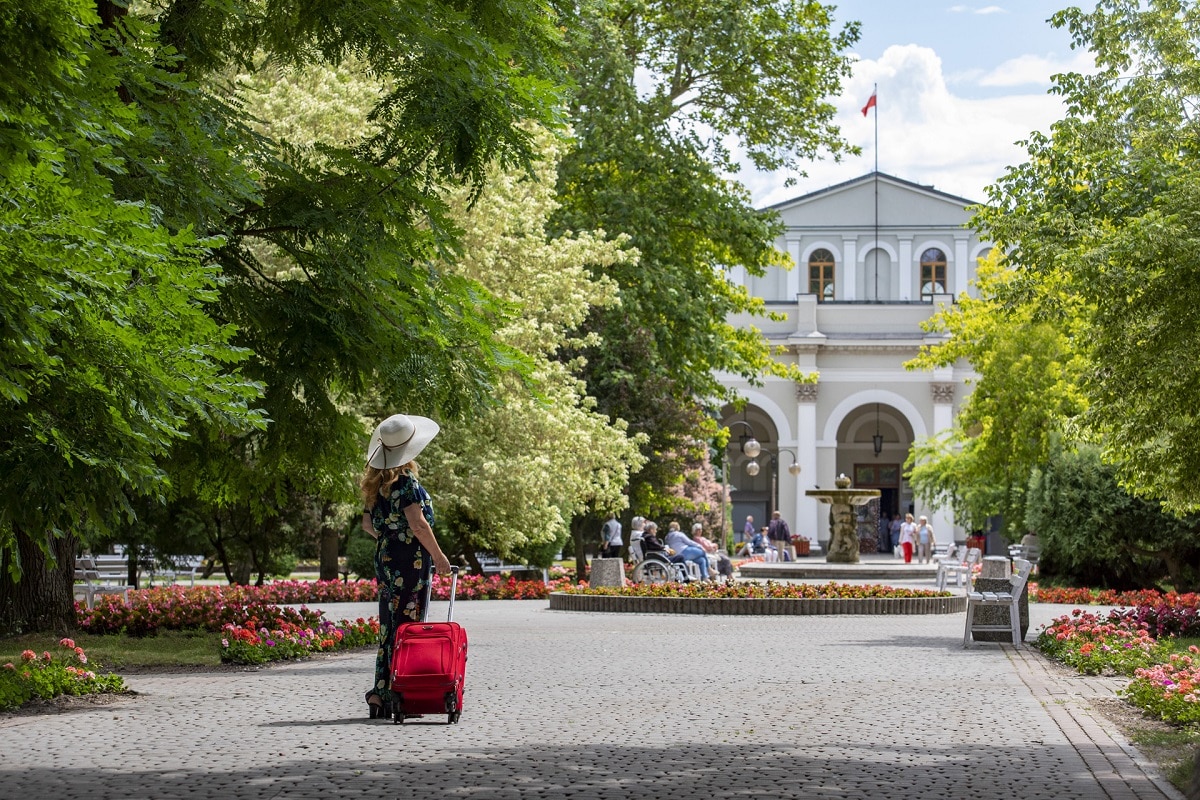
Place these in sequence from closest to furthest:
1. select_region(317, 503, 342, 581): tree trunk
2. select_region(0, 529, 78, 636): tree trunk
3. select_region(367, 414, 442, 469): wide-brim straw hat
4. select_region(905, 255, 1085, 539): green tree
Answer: select_region(367, 414, 442, 469): wide-brim straw hat < select_region(0, 529, 78, 636): tree trunk < select_region(317, 503, 342, 581): tree trunk < select_region(905, 255, 1085, 539): green tree

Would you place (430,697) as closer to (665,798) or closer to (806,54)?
(665,798)

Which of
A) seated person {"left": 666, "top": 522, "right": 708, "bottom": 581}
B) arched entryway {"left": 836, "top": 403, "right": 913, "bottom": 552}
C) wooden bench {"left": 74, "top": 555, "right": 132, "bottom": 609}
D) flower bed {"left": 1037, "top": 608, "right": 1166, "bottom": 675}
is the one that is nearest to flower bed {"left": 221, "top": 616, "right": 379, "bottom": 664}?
wooden bench {"left": 74, "top": 555, "right": 132, "bottom": 609}

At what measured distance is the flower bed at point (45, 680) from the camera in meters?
9.40

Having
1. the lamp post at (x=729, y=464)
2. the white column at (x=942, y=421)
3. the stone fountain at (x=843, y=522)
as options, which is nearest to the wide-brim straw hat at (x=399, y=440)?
the stone fountain at (x=843, y=522)

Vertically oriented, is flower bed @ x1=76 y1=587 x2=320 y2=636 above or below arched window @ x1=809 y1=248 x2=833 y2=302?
below

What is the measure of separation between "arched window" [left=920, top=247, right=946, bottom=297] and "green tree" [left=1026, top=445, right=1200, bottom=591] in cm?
3697

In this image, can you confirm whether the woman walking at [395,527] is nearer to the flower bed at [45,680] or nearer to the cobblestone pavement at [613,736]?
the cobblestone pavement at [613,736]

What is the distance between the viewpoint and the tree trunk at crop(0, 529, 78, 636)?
45.6 ft

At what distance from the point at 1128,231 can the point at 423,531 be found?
9116 millimetres

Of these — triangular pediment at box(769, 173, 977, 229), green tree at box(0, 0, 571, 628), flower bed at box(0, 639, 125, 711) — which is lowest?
flower bed at box(0, 639, 125, 711)

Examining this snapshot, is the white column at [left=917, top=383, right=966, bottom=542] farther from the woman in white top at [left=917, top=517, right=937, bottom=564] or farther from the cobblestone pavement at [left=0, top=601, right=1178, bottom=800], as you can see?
the cobblestone pavement at [left=0, top=601, right=1178, bottom=800]

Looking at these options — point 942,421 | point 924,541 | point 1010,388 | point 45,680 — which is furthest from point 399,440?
point 942,421

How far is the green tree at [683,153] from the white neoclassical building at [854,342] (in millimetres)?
29399

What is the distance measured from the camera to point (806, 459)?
2436 inches
